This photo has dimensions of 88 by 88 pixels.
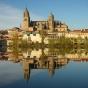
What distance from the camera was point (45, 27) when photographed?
296 ft

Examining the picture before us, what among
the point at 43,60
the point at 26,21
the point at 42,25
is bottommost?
the point at 43,60

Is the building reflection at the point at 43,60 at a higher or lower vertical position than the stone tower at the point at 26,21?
lower

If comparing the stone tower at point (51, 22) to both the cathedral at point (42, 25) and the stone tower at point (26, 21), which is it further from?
the stone tower at point (26, 21)

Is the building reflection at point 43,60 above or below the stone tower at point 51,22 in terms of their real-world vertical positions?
below

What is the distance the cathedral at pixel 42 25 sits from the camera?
290 feet

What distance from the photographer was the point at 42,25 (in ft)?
293

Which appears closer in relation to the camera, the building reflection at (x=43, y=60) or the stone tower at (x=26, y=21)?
the building reflection at (x=43, y=60)

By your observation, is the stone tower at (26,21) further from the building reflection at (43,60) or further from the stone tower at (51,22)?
the building reflection at (43,60)

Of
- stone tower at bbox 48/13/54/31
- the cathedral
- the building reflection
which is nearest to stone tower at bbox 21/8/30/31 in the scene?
the cathedral

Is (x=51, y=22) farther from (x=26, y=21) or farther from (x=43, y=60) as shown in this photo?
(x=43, y=60)

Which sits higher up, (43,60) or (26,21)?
(26,21)

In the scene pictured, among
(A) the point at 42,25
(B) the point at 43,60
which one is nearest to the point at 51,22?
(A) the point at 42,25

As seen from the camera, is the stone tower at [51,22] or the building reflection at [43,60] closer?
the building reflection at [43,60]

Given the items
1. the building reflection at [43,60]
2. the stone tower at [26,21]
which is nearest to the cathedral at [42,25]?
the stone tower at [26,21]
